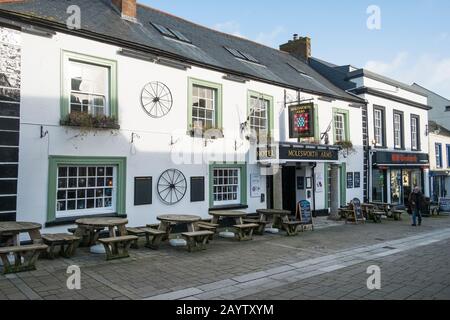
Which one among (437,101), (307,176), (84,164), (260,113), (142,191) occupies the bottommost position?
(142,191)

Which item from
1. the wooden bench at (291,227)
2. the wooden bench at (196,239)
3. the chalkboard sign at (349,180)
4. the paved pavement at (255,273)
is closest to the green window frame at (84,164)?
the paved pavement at (255,273)

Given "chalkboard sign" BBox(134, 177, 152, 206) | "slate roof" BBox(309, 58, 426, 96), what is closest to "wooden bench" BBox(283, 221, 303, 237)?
"chalkboard sign" BBox(134, 177, 152, 206)

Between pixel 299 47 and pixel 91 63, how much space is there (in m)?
15.1

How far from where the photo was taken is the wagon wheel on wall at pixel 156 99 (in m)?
10.6

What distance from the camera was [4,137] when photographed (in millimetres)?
8102

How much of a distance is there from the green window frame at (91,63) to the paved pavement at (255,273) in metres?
3.78

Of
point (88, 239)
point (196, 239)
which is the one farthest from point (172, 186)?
point (88, 239)

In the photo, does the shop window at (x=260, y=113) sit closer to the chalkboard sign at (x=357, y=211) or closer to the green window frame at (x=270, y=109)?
the green window frame at (x=270, y=109)

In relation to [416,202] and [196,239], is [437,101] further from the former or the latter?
[196,239]

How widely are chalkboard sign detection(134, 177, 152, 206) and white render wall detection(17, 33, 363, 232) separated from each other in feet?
0.46

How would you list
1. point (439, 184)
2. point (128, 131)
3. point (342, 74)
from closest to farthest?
1. point (128, 131)
2. point (342, 74)
3. point (439, 184)

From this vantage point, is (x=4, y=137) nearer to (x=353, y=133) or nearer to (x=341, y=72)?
(x=353, y=133)

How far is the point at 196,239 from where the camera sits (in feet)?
29.7
